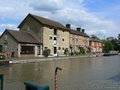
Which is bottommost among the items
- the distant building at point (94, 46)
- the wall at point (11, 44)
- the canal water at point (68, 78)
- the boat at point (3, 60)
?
the canal water at point (68, 78)

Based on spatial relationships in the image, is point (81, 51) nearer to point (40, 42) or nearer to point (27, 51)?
point (40, 42)

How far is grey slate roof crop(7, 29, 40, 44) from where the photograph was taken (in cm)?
6081

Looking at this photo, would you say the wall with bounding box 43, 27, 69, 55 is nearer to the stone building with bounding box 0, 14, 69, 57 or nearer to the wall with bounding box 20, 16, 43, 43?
the stone building with bounding box 0, 14, 69, 57

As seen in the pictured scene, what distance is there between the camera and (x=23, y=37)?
63781mm

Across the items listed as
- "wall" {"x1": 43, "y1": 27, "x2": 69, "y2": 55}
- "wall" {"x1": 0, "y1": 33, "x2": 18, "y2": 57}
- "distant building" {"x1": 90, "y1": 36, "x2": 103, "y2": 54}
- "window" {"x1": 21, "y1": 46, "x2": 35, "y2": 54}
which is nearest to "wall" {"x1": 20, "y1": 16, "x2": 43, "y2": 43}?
"wall" {"x1": 43, "y1": 27, "x2": 69, "y2": 55}

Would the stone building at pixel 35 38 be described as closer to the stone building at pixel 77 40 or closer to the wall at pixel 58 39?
the wall at pixel 58 39

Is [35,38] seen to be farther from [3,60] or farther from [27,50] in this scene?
[3,60]

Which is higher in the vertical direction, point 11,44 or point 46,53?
point 11,44

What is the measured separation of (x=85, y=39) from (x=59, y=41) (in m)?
30.7

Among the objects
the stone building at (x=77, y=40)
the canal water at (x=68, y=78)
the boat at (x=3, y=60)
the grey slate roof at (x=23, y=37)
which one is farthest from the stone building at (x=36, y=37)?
the canal water at (x=68, y=78)

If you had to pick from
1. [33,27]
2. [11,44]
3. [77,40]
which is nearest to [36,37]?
[33,27]

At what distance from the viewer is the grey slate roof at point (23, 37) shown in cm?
6081

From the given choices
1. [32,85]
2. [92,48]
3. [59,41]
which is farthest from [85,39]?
[32,85]

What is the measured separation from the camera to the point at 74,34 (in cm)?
9375
